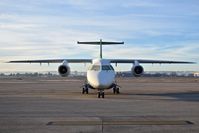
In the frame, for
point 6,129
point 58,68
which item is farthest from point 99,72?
point 6,129

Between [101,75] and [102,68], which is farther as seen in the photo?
[102,68]

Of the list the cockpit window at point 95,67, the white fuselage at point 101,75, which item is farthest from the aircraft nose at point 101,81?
the cockpit window at point 95,67

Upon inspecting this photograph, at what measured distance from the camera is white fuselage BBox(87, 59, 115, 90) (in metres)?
27.5

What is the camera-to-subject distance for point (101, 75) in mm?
27859

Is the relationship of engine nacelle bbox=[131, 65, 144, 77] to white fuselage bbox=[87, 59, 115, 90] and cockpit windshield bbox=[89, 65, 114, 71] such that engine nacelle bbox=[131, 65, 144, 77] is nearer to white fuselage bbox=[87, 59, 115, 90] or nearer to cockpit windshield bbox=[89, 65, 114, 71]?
white fuselage bbox=[87, 59, 115, 90]

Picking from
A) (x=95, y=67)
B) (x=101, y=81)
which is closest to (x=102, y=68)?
(x=95, y=67)

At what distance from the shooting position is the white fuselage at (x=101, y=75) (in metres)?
27.5

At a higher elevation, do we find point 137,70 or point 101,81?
point 137,70

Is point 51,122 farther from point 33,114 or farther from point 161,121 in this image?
point 161,121

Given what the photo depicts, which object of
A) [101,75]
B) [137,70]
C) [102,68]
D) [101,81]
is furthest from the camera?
[137,70]

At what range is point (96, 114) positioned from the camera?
16547mm

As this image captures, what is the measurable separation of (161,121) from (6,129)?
515cm

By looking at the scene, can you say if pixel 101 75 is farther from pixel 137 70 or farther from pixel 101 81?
pixel 137 70

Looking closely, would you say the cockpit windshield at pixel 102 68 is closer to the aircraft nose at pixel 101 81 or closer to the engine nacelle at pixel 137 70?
the aircraft nose at pixel 101 81
